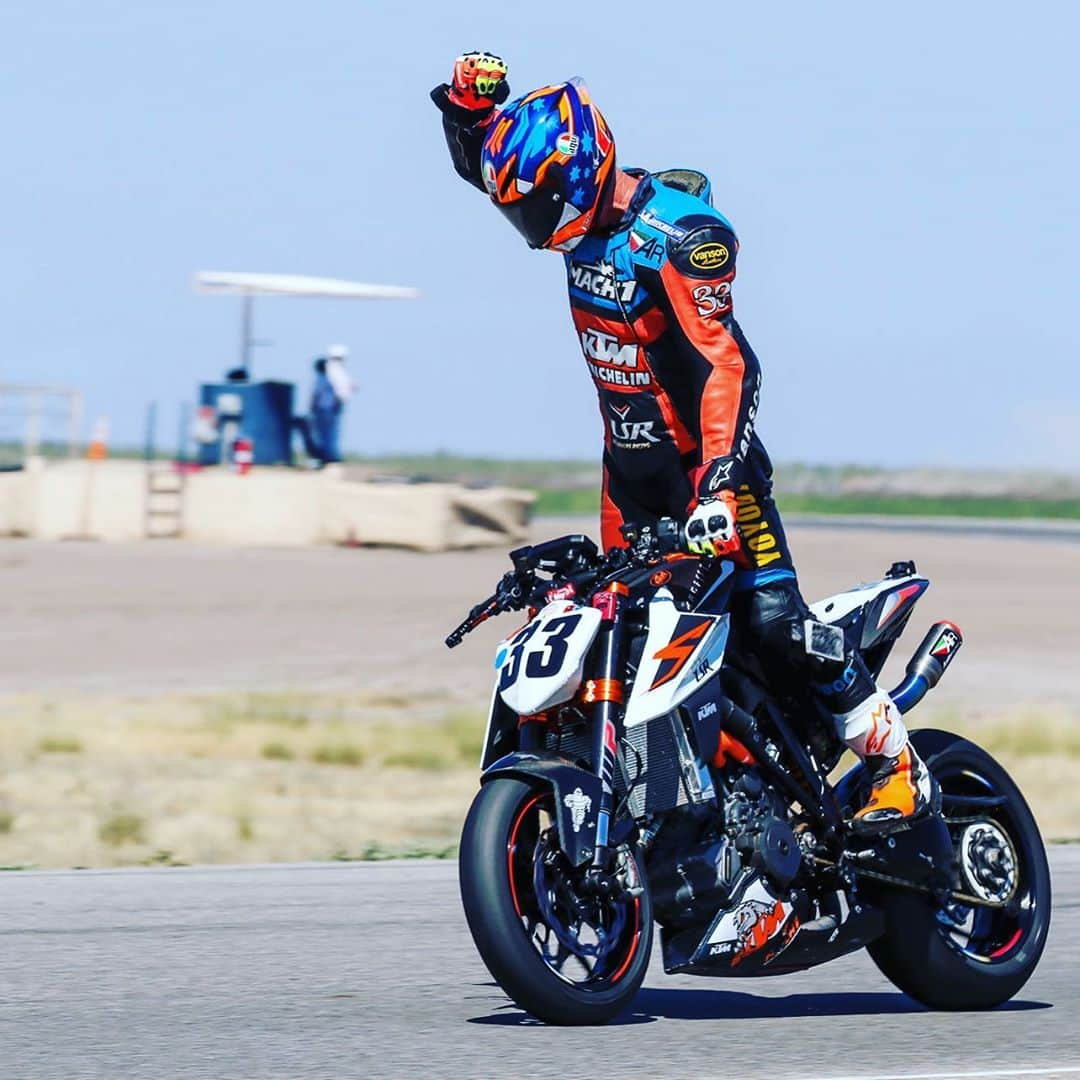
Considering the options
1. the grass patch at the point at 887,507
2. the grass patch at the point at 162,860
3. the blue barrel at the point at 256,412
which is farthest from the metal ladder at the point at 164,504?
the grass patch at the point at 887,507

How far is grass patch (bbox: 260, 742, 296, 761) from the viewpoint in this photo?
14.5 meters

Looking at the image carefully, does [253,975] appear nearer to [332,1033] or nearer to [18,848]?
[332,1033]

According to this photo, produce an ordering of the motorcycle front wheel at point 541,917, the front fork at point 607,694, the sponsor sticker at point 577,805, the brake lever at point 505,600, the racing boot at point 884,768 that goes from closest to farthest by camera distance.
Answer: the motorcycle front wheel at point 541,917 → the sponsor sticker at point 577,805 → the front fork at point 607,694 → the brake lever at point 505,600 → the racing boot at point 884,768

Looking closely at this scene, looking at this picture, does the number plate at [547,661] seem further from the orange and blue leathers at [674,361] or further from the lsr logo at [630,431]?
the lsr logo at [630,431]

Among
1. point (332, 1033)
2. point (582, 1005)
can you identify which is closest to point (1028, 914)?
point (582, 1005)

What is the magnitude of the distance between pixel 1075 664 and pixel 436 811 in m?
11.5

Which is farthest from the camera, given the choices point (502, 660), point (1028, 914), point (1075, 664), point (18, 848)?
point (1075, 664)

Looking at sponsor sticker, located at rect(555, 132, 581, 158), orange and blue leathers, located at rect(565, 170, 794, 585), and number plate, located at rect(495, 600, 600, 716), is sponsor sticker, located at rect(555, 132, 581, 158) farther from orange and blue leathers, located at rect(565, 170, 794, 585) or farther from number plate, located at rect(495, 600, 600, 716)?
number plate, located at rect(495, 600, 600, 716)

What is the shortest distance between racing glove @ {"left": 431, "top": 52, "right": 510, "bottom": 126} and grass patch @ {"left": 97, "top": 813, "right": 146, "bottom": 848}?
5049 mm

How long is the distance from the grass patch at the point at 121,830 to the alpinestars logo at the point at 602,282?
511cm

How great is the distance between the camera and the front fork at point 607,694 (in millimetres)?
5312

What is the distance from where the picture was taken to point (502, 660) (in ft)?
17.7

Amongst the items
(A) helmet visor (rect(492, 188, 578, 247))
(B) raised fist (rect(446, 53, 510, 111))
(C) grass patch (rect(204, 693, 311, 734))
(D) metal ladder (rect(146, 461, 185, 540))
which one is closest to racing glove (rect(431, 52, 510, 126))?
(B) raised fist (rect(446, 53, 510, 111))

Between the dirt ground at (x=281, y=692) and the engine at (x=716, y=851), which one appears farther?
the dirt ground at (x=281, y=692)
